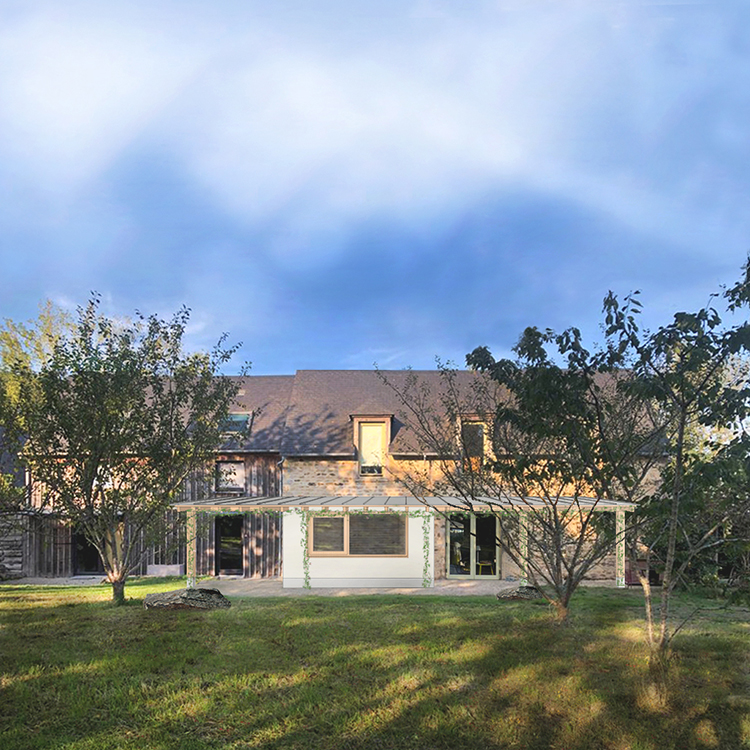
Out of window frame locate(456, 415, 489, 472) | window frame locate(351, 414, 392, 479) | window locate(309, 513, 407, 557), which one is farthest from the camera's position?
window frame locate(351, 414, 392, 479)

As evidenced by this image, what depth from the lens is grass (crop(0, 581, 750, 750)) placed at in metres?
6.05

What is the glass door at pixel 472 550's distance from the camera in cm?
1892

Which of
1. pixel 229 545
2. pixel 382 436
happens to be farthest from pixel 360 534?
pixel 229 545

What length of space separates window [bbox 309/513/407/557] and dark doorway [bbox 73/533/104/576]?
8.69 metres

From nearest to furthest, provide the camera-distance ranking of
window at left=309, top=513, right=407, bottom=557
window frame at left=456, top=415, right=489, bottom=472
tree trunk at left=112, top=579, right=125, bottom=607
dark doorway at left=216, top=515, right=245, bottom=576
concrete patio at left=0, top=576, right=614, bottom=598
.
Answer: window frame at left=456, top=415, right=489, bottom=472 → tree trunk at left=112, top=579, right=125, bottom=607 → concrete patio at left=0, top=576, right=614, bottom=598 → window at left=309, top=513, right=407, bottom=557 → dark doorway at left=216, top=515, right=245, bottom=576

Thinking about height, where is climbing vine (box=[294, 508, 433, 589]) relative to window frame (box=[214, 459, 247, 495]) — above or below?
below

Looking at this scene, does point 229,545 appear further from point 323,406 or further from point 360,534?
point 323,406

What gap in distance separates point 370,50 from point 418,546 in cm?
1322

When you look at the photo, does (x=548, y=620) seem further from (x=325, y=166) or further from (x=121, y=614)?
(x=325, y=166)

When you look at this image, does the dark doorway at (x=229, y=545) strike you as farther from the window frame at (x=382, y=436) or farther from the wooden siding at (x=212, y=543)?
the window frame at (x=382, y=436)

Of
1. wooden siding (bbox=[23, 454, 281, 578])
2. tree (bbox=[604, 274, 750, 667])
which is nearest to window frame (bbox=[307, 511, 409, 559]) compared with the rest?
wooden siding (bbox=[23, 454, 281, 578])

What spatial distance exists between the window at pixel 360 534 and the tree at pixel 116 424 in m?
5.80

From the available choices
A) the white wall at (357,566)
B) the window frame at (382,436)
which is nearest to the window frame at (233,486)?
the white wall at (357,566)

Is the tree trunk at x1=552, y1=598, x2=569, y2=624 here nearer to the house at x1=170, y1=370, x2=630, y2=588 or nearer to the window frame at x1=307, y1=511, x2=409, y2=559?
the house at x1=170, y1=370, x2=630, y2=588
